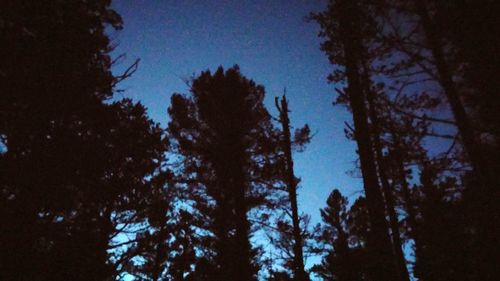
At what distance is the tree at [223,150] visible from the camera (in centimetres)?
1415

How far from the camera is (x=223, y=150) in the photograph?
1414 centimetres

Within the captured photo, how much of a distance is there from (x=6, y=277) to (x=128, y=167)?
14.2 feet

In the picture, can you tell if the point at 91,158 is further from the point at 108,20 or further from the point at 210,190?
the point at 210,190

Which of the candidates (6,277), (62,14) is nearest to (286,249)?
(6,277)

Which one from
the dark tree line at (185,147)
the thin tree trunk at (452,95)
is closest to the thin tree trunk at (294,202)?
the dark tree line at (185,147)

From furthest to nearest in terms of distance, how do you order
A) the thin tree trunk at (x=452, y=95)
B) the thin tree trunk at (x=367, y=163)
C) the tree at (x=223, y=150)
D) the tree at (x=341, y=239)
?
the tree at (x=341, y=239)
the tree at (x=223, y=150)
the thin tree trunk at (x=452, y=95)
the thin tree trunk at (x=367, y=163)

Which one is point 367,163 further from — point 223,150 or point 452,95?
point 223,150

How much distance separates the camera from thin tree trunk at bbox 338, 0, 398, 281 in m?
6.12

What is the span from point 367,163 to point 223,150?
8083 mm

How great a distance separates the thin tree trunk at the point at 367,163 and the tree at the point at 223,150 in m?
6.40

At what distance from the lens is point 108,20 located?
7871 millimetres

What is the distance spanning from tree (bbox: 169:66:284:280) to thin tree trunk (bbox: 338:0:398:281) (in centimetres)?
640

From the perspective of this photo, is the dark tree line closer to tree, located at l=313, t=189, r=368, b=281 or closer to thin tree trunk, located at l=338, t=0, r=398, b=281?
thin tree trunk, located at l=338, t=0, r=398, b=281

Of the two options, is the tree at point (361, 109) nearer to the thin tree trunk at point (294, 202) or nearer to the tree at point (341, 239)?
the thin tree trunk at point (294, 202)
